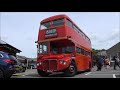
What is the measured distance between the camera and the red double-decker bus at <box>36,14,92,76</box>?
13.5 m

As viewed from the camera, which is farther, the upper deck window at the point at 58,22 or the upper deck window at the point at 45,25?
the upper deck window at the point at 45,25

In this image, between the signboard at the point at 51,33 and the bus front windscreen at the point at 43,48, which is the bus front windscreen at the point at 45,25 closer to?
the signboard at the point at 51,33

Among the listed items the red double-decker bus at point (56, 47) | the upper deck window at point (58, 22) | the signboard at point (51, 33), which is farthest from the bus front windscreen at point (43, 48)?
the upper deck window at point (58, 22)

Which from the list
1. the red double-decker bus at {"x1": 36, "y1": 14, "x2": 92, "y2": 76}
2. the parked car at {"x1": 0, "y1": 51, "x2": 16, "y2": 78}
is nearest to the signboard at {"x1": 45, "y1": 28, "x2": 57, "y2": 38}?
Answer: the red double-decker bus at {"x1": 36, "y1": 14, "x2": 92, "y2": 76}

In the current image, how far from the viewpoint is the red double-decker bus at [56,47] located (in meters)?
13.5

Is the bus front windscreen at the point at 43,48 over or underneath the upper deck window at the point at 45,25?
underneath
